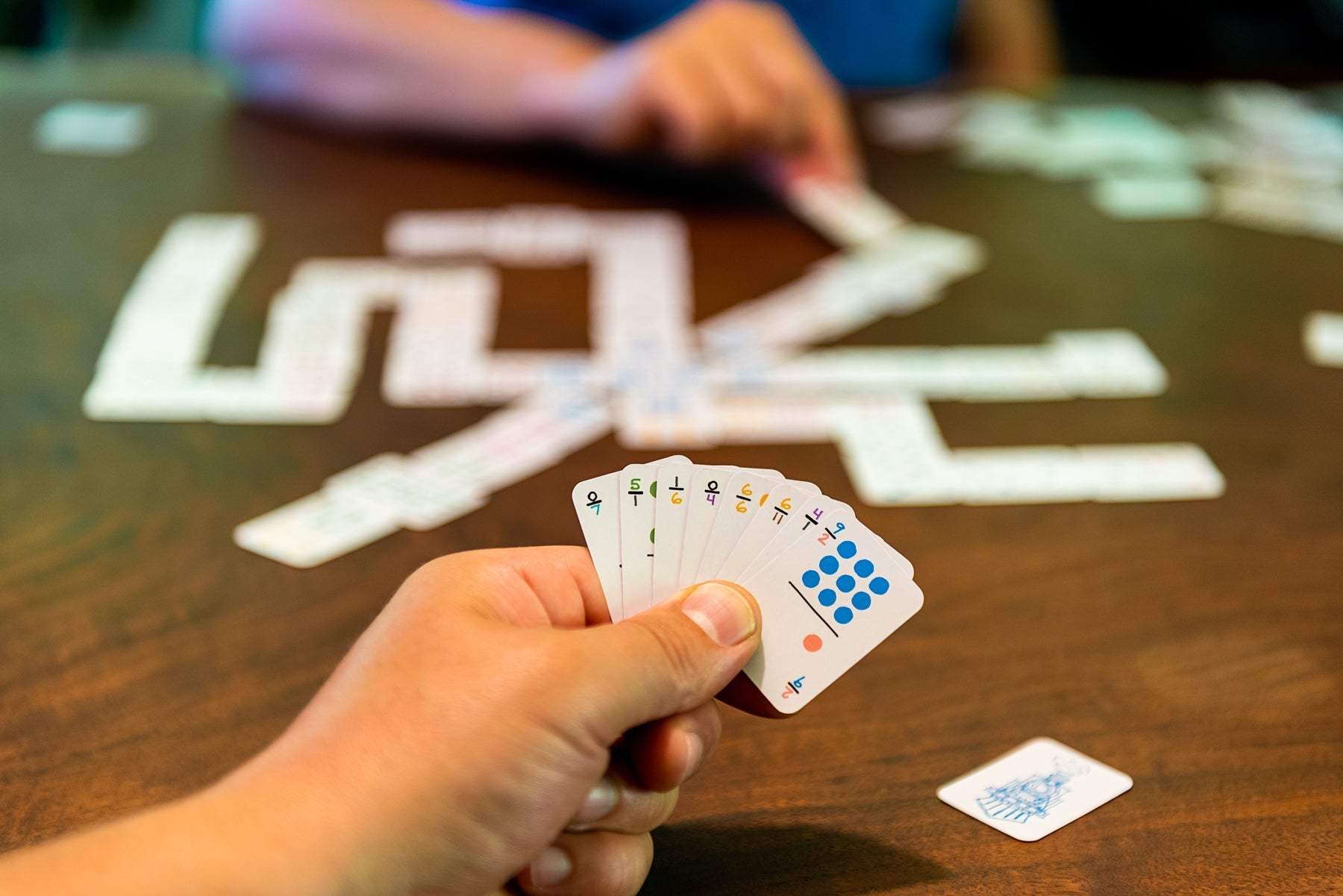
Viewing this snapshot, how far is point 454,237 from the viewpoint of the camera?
155cm

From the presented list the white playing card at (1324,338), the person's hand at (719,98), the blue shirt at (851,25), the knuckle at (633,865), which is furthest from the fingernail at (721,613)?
the blue shirt at (851,25)

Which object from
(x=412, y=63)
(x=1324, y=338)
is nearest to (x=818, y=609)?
(x=1324, y=338)

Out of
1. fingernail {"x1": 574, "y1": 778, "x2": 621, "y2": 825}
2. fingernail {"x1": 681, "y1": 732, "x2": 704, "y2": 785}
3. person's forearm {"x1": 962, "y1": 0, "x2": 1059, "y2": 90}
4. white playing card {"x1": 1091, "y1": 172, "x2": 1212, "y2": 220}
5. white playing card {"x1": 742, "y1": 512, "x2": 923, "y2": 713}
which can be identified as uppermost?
white playing card {"x1": 742, "y1": 512, "x2": 923, "y2": 713}

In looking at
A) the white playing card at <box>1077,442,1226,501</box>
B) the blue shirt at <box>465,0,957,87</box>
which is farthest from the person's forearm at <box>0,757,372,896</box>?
the blue shirt at <box>465,0,957,87</box>

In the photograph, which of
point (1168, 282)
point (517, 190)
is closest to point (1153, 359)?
point (1168, 282)

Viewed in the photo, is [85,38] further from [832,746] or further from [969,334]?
[832,746]

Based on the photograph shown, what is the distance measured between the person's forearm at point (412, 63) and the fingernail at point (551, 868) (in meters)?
1.35

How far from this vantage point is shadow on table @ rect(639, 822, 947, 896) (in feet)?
2.16

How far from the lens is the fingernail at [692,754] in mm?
632

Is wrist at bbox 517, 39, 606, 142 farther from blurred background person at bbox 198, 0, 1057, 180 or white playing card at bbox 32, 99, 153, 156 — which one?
white playing card at bbox 32, 99, 153, 156

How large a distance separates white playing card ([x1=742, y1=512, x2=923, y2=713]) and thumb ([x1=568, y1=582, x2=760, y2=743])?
0.05 feet

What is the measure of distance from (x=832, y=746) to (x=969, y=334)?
69 cm

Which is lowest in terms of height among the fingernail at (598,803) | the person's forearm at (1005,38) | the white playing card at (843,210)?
the person's forearm at (1005,38)

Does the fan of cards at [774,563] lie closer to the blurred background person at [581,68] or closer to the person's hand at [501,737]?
the person's hand at [501,737]
